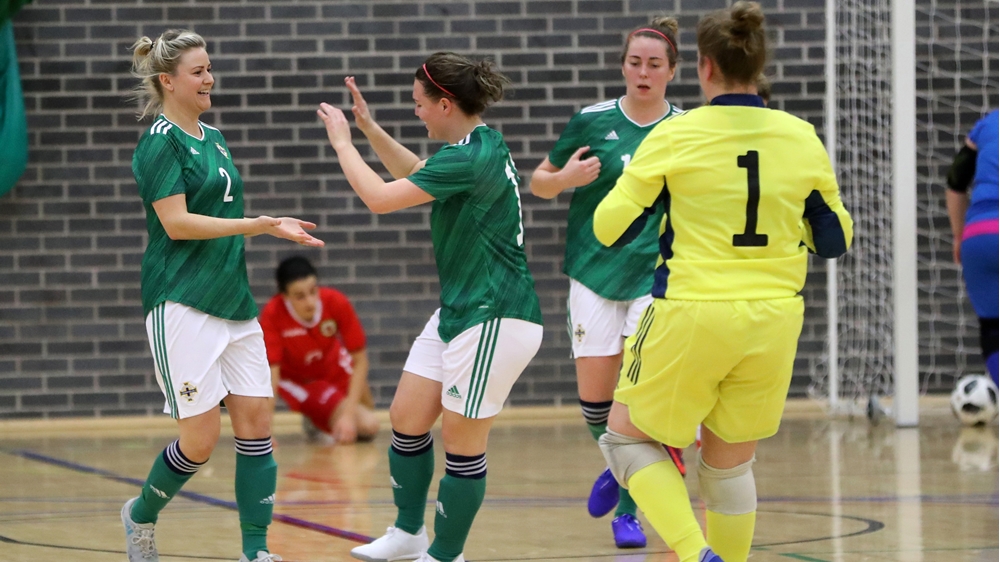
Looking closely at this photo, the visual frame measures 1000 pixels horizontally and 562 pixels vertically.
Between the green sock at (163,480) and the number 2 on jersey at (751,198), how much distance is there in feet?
5.62

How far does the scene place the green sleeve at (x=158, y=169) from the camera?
347 centimetres

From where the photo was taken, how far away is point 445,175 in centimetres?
344

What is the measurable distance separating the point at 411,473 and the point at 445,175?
942 millimetres

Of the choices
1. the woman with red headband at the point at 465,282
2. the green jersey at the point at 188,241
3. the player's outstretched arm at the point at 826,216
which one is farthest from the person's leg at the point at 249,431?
the player's outstretched arm at the point at 826,216

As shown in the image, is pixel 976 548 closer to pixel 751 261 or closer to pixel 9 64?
pixel 751 261

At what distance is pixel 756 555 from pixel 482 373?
1102mm

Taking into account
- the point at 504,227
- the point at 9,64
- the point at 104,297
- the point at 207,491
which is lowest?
the point at 207,491

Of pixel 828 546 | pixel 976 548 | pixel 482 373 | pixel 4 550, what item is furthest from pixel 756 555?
pixel 4 550

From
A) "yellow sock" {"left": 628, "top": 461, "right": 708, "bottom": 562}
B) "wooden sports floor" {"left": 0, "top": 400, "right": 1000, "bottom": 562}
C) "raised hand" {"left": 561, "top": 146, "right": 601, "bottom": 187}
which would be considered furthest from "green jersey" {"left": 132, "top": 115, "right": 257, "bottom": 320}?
"yellow sock" {"left": 628, "top": 461, "right": 708, "bottom": 562}

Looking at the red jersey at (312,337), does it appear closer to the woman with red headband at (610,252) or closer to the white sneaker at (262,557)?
the woman with red headband at (610,252)

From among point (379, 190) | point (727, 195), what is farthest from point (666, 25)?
point (727, 195)

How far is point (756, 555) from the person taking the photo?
12.8 feet

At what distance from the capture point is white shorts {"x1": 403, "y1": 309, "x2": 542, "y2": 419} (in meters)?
3.52

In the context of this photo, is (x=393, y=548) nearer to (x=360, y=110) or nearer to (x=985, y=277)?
(x=360, y=110)
